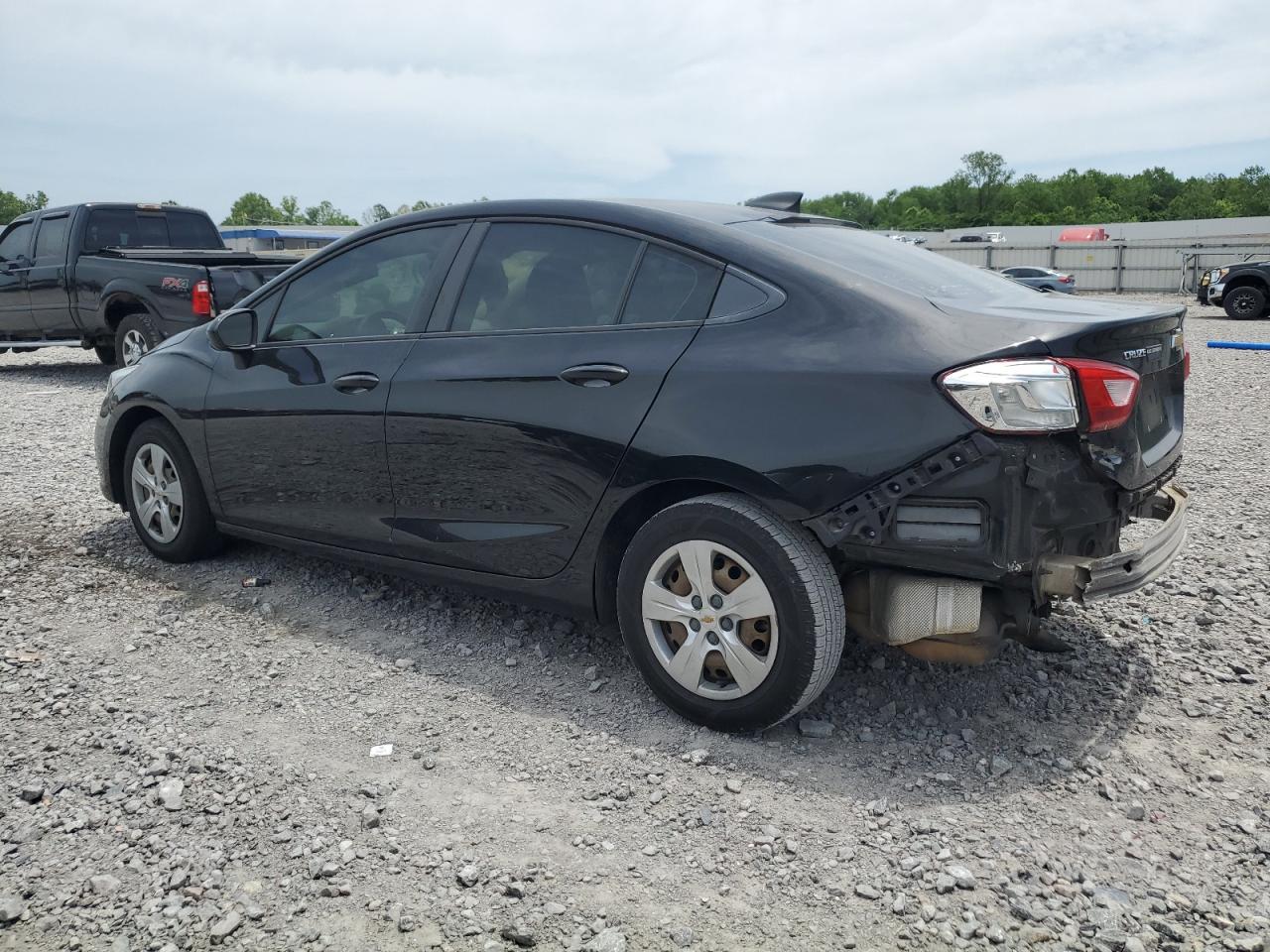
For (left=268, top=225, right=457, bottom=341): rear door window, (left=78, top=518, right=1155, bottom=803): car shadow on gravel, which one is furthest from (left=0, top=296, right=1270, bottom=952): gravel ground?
(left=268, top=225, right=457, bottom=341): rear door window

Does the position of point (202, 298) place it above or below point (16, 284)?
below

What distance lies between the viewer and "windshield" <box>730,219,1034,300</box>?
11.5 feet

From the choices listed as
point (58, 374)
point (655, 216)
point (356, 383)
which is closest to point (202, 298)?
point (58, 374)

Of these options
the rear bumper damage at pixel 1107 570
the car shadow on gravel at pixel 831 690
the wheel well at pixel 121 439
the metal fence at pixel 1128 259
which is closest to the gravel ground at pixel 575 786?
the car shadow on gravel at pixel 831 690

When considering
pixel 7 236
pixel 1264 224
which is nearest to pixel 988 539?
pixel 7 236

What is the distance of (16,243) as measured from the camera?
13.2 metres

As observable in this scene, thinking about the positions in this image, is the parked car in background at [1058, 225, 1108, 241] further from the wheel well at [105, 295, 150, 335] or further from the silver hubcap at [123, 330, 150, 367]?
the silver hubcap at [123, 330, 150, 367]

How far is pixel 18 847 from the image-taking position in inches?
112

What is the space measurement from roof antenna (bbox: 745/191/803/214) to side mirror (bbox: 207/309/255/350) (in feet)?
7.24

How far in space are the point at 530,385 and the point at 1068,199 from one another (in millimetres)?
138318

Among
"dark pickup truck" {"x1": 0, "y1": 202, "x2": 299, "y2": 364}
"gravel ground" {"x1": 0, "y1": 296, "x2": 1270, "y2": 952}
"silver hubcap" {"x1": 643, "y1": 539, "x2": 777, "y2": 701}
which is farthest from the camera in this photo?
"dark pickup truck" {"x1": 0, "y1": 202, "x2": 299, "y2": 364}

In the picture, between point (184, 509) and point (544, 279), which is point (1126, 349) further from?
point (184, 509)

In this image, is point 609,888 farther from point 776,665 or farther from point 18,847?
point 18,847

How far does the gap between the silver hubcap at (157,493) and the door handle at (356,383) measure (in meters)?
1.29
